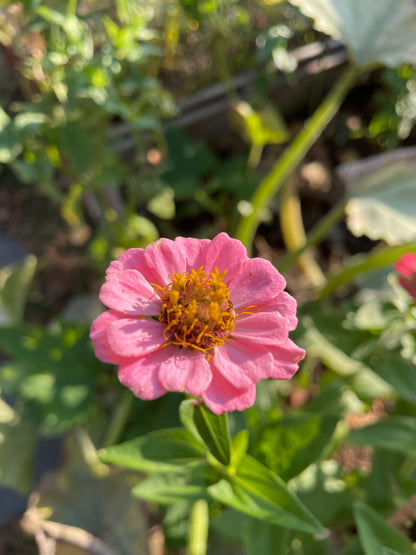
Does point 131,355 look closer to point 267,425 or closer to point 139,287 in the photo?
point 139,287

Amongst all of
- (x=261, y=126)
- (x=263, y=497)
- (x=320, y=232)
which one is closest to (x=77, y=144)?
(x=261, y=126)

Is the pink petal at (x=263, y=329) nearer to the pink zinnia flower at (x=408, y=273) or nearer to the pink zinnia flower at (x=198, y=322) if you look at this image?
the pink zinnia flower at (x=198, y=322)

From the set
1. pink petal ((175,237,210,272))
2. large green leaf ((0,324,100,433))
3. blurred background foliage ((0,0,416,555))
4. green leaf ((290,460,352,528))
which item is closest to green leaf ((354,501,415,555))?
blurred background foliage ((0,0,416,555))

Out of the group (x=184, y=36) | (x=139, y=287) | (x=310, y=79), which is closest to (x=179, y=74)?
(x=184, y=36)

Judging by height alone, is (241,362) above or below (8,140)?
below

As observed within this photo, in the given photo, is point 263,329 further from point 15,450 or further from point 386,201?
point 15,450

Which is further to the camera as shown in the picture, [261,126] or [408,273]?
[261,126]

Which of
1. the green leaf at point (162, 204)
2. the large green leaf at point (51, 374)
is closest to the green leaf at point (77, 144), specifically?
the green leaf at point (162, 204)

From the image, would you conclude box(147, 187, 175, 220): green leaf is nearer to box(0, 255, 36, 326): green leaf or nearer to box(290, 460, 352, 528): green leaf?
box(0, 255, 36, 326): green leaf
